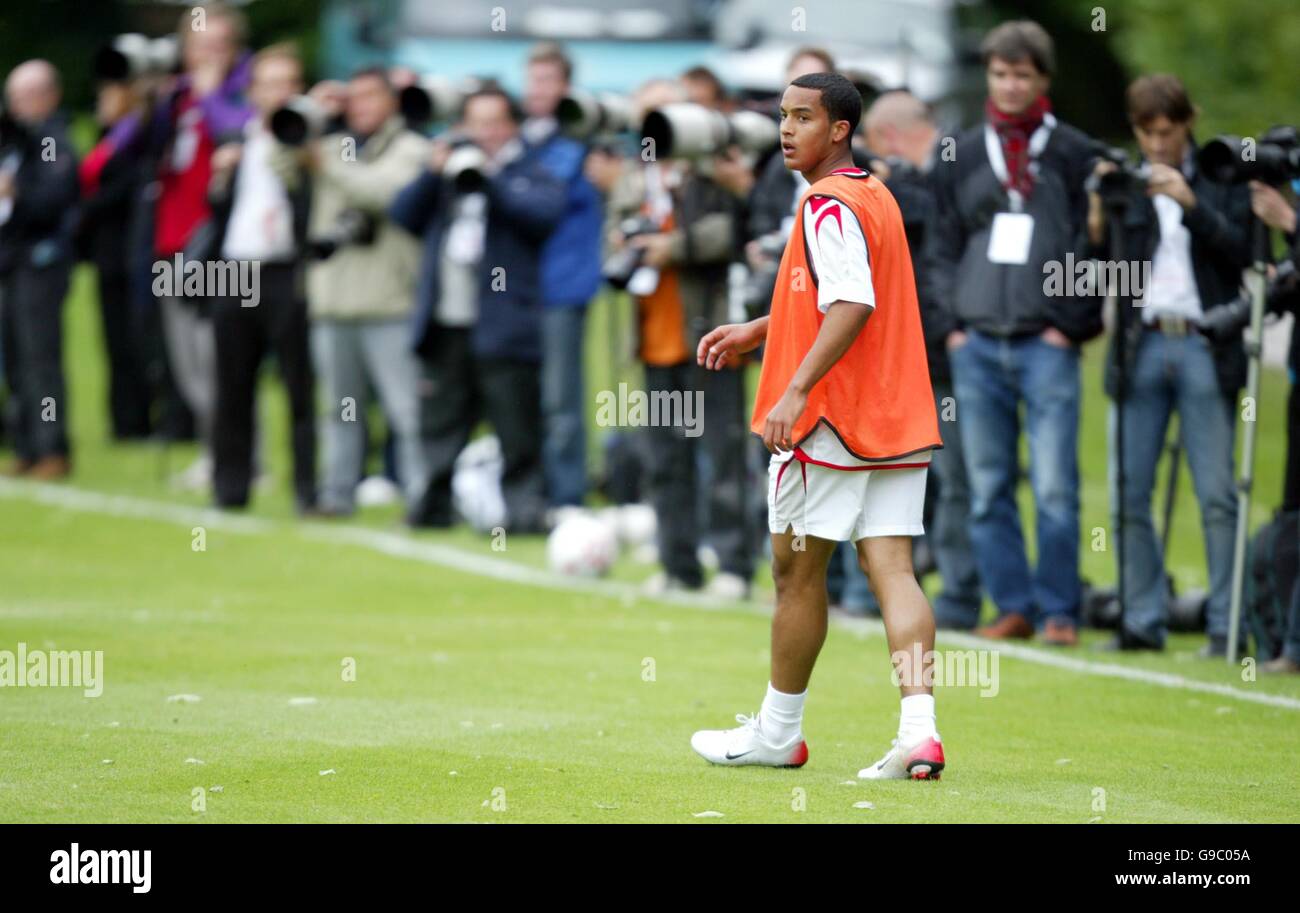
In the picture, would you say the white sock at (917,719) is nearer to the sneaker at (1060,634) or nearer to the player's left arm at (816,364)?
the player's left arm at (816,364)

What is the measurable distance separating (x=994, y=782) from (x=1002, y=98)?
13.9 feet

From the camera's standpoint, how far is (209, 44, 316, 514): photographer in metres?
15.7

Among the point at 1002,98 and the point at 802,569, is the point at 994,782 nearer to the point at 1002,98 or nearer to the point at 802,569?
the point at 802,569

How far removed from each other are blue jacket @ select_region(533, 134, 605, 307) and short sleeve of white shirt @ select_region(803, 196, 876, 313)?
8223mm

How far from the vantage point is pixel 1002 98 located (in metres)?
10.7

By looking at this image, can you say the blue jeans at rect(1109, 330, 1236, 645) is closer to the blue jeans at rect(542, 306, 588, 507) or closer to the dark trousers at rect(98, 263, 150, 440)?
the blue jeans at rect(542, 306, 588, 507)

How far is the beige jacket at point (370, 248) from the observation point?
611 inches

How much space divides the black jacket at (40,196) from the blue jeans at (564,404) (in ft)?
13.9

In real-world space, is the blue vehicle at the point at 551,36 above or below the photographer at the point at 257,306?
above

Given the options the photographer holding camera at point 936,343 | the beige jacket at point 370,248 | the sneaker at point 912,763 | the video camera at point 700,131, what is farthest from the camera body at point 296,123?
the sneaker at point 912,763

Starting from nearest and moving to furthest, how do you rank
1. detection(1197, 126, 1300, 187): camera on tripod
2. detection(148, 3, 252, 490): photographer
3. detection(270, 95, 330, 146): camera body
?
1. detection(1197, 126, 1300, 187): camera on tripod
2. detection(270, 95, 330, 146): camera body
3. detection(148, 3, 252, 490): photographer

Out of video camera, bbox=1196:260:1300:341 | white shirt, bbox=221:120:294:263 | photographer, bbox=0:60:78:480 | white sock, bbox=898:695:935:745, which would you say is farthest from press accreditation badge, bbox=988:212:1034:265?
photographer, bbox=0:60:78:480

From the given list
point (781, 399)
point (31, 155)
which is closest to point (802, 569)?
point (781, 399)
